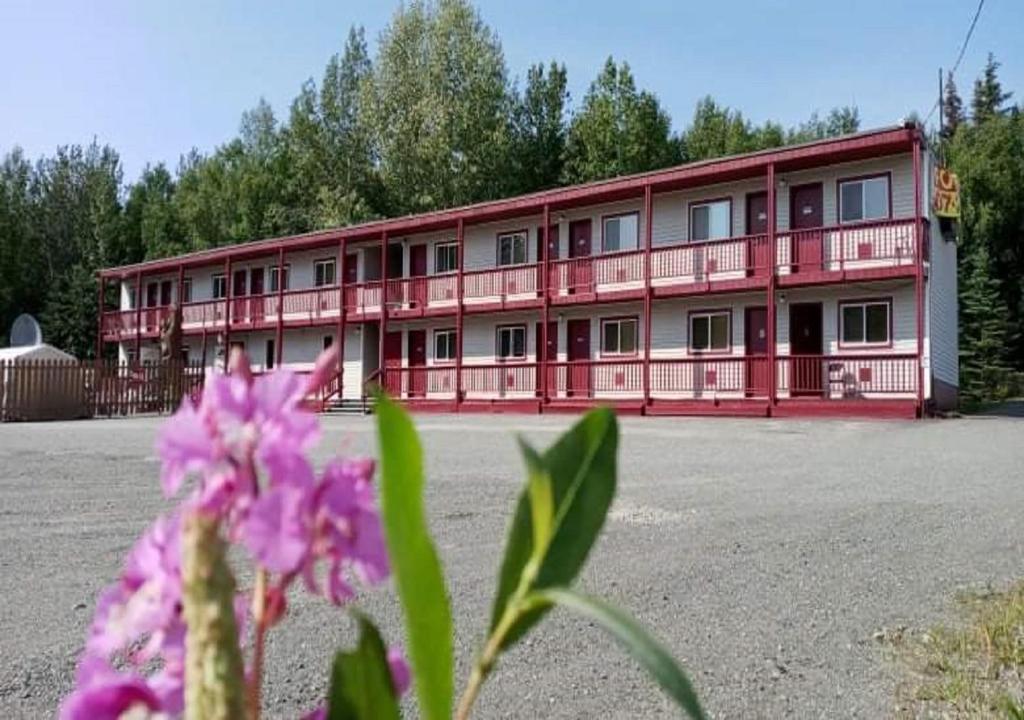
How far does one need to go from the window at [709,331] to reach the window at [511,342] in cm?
555

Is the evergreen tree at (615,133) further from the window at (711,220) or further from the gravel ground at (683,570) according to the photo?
the gravel ground at (683,570)

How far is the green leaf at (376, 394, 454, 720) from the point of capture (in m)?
0.53

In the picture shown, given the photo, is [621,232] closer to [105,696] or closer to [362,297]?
[362,297]

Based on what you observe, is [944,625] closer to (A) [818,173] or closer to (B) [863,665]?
(B) [863,665]

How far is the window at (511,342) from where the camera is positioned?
2722cm

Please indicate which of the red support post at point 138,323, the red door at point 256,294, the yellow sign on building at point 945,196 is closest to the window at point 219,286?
the red door at point 256,294

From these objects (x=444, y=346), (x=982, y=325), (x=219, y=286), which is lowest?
(x=444, y=346)

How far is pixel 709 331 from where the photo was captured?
23.6 m

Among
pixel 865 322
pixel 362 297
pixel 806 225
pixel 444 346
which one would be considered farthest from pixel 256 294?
pixel 865 322

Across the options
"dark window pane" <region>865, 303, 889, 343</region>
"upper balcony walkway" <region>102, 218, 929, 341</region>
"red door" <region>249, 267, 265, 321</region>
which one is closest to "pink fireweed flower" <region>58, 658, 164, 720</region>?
"upper balcony walkway" <region>102, 218, 929, 341</region>

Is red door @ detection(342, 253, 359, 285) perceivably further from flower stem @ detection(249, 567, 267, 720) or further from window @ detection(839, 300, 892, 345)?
flower stem @ detection(249, 567, 267, 720)

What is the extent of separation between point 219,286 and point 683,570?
115 ft

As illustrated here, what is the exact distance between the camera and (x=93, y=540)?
246 inches

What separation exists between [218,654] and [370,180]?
46.5 meters
